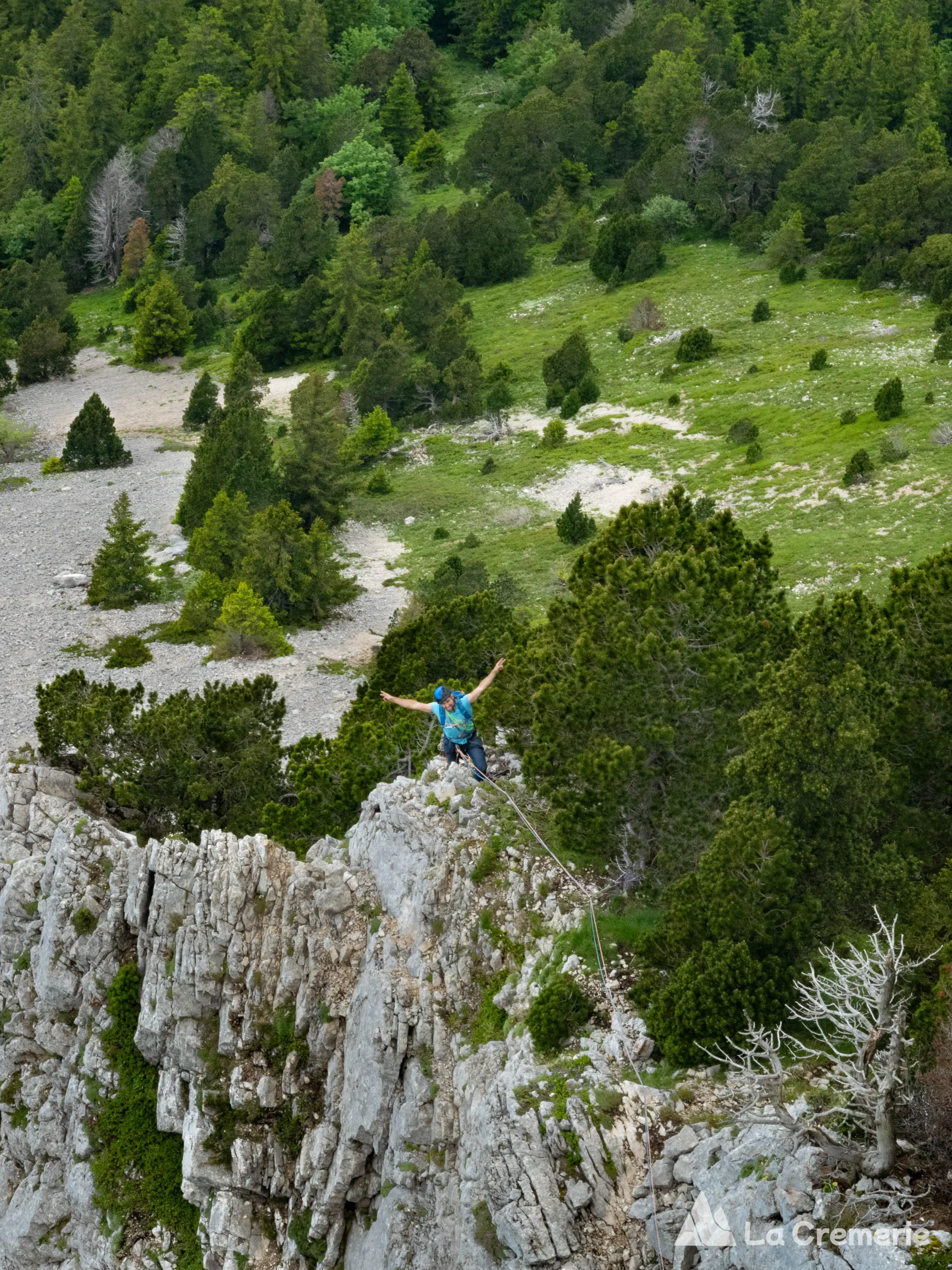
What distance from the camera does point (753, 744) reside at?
18.9m

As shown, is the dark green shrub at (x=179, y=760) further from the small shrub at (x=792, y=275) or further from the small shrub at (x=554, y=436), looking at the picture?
the small shrub at (x=792, y=275)

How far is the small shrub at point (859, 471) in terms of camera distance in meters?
50.0

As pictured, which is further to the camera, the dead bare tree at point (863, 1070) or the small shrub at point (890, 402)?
the small shrub at point (890, 402)

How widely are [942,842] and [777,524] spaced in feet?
100

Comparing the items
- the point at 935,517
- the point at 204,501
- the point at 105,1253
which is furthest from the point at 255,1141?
the point at 204,501

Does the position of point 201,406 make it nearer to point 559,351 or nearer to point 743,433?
point 559,351

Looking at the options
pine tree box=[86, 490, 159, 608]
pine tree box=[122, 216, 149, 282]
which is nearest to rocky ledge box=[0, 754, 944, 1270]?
pine tree box=[86, 490, 159, 608]

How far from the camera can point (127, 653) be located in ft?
167

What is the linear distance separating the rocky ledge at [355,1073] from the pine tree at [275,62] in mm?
108299

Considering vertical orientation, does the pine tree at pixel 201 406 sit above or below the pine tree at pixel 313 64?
below

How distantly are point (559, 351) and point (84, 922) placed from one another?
50.5m

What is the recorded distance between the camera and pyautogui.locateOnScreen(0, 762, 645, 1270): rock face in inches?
677

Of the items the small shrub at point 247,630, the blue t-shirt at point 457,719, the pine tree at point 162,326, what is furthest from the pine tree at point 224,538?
the pine tree at point 162,326

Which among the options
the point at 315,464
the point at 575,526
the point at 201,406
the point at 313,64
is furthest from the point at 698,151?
the point at 313,64
